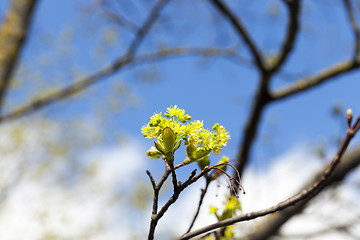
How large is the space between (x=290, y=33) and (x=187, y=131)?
3.10 m

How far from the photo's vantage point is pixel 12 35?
472 cm

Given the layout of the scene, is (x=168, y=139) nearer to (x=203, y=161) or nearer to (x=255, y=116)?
(x=203, y=161)

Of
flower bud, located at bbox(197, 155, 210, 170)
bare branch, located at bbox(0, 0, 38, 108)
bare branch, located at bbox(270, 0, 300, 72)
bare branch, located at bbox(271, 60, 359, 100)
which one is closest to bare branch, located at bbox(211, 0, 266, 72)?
bare branch, located at bbox(270, 0, 300, 72)

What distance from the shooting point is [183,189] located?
2.43ft

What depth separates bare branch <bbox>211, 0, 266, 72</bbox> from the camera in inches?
148

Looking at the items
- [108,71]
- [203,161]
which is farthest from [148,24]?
[203,161]

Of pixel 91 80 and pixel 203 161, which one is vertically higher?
pixel 91 80

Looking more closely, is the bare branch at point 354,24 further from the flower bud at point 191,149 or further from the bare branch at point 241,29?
the flower bud at point 191,149

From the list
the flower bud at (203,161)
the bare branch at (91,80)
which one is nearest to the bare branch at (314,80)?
the bare branch at (91,80)

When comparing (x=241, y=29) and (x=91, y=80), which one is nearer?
(x=241, y=29)

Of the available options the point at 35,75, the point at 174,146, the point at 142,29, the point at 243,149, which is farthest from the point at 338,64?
the point at 35,75

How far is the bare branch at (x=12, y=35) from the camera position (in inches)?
179

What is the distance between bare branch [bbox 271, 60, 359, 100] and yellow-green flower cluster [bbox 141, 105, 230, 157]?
132 inches

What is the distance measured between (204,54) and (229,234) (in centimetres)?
481
